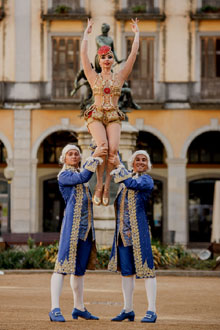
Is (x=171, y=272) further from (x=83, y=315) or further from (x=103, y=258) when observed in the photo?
(x=83, y=315)

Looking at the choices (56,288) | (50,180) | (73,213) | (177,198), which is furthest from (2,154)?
(56,288)

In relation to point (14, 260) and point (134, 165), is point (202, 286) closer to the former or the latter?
point (14, 260)

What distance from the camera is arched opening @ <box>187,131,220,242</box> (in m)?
40.6

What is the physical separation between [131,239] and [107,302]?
396cm

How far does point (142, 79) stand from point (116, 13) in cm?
284

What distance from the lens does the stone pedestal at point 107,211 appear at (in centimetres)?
2267

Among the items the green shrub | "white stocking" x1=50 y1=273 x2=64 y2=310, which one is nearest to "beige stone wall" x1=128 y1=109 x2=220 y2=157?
the green shrub

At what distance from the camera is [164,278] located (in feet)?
65.8

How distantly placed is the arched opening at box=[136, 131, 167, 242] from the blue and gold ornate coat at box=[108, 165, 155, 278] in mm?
28300

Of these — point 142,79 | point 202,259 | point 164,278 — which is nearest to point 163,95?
point 142,79

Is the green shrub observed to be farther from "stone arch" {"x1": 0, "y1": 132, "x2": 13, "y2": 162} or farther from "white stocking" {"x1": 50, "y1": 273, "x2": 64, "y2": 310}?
"stone arch" {"x1": 0, "y1": 132, "x2": 13, "y2": 162}

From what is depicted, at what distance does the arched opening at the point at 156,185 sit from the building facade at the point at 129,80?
116 cm

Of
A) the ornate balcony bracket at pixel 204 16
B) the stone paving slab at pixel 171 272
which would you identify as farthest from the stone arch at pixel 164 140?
the stone paving slab at pixel 171 272

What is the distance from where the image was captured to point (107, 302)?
49.4 ft
